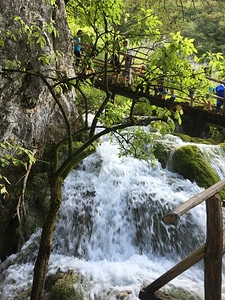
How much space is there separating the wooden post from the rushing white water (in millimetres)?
1655

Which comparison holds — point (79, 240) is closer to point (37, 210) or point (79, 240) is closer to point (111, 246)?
point (111, 246)

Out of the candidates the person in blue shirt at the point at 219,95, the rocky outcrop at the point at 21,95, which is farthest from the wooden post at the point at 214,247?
the person in blue shirt at the point at 219,95

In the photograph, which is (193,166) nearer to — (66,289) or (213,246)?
(66,289)

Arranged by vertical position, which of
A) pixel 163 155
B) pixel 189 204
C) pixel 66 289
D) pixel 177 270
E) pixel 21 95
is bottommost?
pixel 66 289

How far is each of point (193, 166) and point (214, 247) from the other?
504 centimetres

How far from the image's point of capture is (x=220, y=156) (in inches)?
353

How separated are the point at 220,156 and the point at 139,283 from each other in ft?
17.2

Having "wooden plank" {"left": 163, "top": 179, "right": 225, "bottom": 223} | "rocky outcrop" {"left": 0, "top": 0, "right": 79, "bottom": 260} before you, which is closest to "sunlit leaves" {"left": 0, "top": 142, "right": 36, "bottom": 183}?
"rocky outcrop" {"left": 0, "top": 0, "right": 79, "bottom": 260}

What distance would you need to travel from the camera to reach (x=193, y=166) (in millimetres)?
8117

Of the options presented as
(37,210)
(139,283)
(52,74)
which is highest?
(52,74)

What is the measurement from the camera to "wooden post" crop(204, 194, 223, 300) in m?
3.21

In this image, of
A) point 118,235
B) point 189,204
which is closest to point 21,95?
point 189,204

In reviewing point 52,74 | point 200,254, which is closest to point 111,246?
point 200,254

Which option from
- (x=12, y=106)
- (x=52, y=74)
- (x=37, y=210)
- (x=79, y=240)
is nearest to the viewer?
(x=12, y=106)
